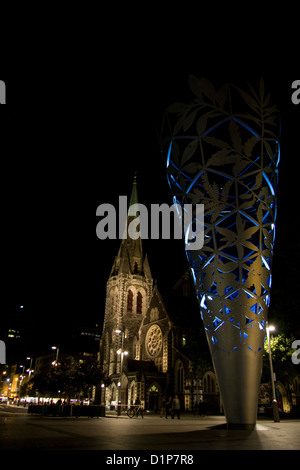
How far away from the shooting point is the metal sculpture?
480 inches

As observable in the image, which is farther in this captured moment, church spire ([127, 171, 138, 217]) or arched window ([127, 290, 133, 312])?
church spire ([127, 171, 138, 217])

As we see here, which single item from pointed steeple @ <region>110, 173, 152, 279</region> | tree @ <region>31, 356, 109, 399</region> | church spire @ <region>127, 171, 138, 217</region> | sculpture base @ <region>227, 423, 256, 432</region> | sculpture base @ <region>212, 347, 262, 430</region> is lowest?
tree @ <region>31, 356, 109, 399</region>

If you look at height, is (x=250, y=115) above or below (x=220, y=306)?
above

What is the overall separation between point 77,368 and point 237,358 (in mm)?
25095

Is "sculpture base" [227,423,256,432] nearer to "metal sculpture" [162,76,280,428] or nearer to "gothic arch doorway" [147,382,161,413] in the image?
"metal sculpture" [162,76,280,428]

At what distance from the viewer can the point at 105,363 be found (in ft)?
221

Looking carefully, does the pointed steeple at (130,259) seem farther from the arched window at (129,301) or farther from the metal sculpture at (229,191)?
the metal sculpture at (229,191)

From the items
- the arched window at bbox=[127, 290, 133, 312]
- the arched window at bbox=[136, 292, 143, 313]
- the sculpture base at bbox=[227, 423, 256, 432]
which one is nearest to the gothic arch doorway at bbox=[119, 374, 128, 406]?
the arched window at bbox=[127, 290, 133, 312]

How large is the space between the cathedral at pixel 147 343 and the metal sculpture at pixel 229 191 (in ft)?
62.5

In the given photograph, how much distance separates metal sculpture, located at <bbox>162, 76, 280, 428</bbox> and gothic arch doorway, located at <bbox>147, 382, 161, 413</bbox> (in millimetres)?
43888

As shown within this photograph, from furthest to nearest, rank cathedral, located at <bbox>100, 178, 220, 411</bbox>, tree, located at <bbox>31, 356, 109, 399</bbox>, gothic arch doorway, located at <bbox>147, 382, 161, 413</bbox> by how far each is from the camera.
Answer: gothic arch doorway, located at <bbox>147, 382, 161, 413</bbox> → cathedral, located at <bbox>100, 178, 220, 411</bbox> → tree, located at <bbox>31, 356, 109, 399</bbox>

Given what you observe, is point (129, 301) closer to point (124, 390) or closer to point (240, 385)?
point (124, 390)
